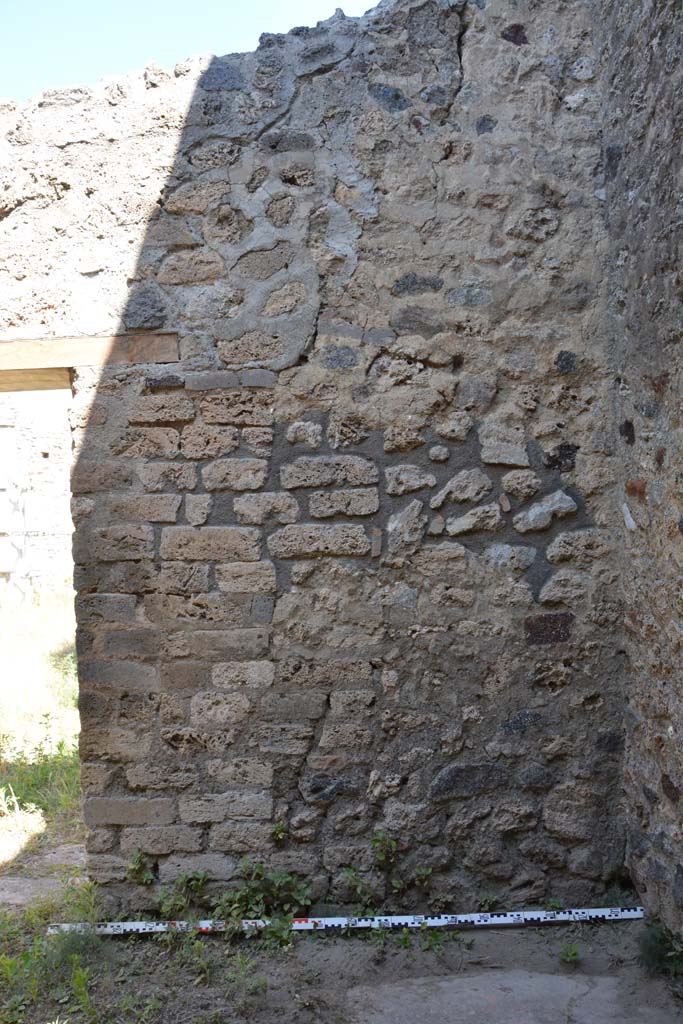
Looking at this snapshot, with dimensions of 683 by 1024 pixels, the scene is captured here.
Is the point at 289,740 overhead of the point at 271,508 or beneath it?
beneath

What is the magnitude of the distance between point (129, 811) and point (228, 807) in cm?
35

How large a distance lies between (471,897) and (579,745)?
63cm

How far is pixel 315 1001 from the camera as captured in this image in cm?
233

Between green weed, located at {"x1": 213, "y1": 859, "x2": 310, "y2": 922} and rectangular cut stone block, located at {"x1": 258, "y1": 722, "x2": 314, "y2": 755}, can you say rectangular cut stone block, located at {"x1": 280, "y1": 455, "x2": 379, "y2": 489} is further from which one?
green weed, located at {"x1": 213, "y1": 859, "x2": 310, "y2": 922}

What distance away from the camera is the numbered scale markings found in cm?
266

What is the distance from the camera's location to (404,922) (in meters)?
2.69

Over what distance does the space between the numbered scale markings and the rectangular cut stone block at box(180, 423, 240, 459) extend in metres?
1.57

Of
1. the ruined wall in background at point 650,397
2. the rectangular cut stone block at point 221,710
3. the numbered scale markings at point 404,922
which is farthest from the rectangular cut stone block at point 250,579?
the ruined wall in background at point 650,397

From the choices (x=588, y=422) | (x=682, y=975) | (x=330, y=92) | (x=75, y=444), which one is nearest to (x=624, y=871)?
(x=682, y=975)

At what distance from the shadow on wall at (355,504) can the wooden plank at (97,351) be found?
5cm

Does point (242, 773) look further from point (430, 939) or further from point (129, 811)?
point (430, 939)

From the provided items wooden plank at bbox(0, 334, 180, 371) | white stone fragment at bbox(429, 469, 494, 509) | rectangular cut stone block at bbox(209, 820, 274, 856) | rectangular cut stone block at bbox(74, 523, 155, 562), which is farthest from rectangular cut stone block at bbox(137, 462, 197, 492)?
rectangular cut stone block at bbox(209, 820, 274, 856)

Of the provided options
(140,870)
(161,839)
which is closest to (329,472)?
(161,839)

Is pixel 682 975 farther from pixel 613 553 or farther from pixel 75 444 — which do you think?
pixel 75 444
